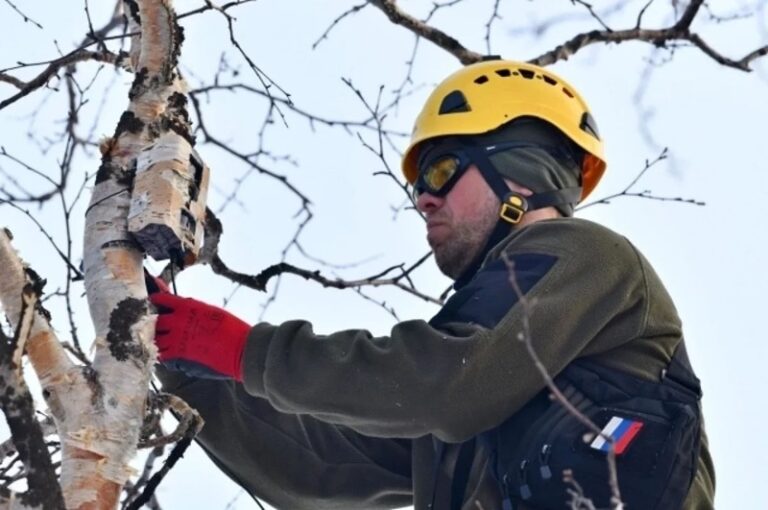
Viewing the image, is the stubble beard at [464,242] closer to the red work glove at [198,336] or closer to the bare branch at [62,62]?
the red work glove at [198,336]

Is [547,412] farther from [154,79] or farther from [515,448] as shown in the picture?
[154,79]

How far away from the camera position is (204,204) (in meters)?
4.07

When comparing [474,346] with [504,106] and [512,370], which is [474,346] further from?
[504,106]

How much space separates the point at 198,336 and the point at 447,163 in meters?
1.13

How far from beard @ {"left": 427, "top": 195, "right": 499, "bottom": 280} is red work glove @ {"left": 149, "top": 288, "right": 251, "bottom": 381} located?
2.62 ft

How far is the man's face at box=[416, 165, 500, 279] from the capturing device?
4.52 metres

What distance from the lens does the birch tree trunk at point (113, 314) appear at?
3352 mm

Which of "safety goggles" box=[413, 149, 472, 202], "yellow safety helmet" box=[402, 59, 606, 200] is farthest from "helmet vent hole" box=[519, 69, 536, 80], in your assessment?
"safety goggles" box=[413, 149, 472, 202]

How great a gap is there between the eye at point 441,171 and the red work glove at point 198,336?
915mm

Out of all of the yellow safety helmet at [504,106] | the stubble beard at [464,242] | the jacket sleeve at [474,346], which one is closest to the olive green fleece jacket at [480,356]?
the jacket sleeve at [474,346]

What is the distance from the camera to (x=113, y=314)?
3637 millimetres

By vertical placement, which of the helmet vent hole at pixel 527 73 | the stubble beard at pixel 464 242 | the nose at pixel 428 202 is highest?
the helmet vent hole at pixel 527 73

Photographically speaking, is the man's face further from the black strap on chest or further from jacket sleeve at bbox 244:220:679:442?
the black strap on chest

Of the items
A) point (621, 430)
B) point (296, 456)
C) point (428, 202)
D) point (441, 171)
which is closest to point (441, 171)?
point (441, 171)
